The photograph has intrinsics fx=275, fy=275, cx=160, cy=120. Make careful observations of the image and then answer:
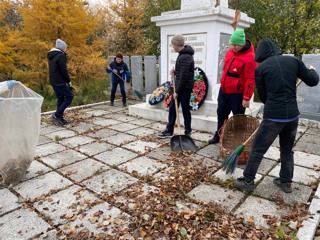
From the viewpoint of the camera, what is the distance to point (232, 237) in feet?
8.23

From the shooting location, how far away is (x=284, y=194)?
10.5 ft

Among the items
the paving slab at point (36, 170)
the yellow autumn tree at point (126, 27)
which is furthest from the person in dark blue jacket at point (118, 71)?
the yellow autumn tree at point (126, 27)

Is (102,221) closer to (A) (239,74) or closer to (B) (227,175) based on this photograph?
(B) (227,175)

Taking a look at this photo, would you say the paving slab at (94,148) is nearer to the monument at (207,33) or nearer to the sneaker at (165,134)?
the sneaker at (165,134)

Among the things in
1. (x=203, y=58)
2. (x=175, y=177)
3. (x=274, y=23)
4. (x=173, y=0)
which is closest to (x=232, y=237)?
(x=175, y=177)

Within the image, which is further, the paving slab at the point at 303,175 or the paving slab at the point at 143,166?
the paving slab at the point at 143,166

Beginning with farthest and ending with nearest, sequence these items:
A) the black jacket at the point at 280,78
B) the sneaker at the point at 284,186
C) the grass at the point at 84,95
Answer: the grass at the point at 84,95 < the sneaker at the point at 284,186 < the black jacket at the point at 280,78

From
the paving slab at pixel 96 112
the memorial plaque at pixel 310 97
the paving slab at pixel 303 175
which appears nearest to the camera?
the paving slab at pixel 303 175

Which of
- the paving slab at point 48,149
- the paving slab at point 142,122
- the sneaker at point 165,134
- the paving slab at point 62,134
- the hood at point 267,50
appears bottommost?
the paving slab at point 48,149

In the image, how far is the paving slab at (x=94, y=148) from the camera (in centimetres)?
459

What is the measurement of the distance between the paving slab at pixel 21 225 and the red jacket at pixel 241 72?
124 inches

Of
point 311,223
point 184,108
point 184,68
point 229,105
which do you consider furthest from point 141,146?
point 311,223

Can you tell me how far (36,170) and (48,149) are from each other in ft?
2.88

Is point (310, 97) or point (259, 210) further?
point (310, 97)
